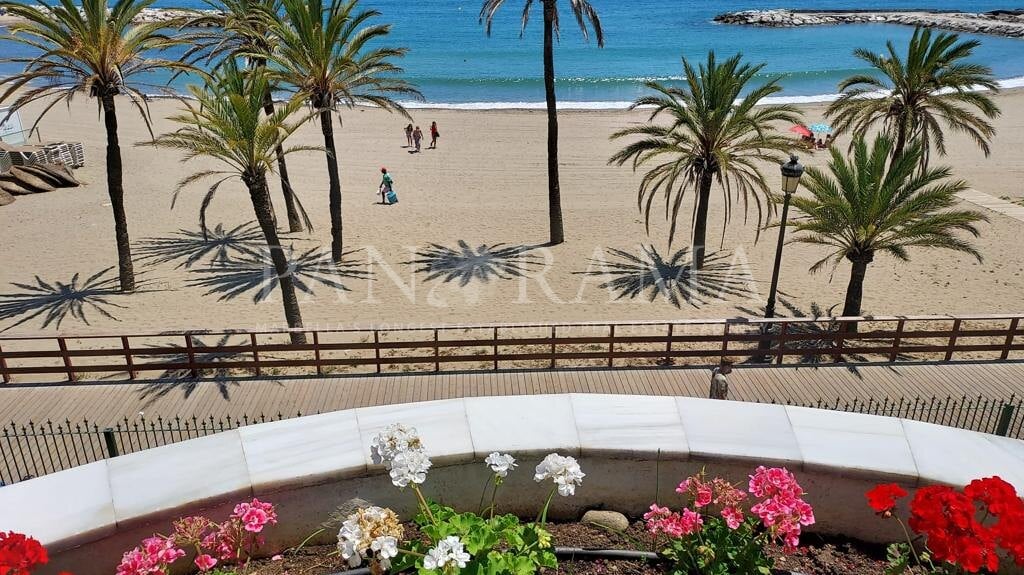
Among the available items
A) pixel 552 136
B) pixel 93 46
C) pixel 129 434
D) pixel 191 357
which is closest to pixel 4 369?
pixel 191 357

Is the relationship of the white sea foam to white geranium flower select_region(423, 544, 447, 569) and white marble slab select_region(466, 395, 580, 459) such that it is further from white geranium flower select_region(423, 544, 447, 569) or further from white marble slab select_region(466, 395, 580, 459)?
Result: white geranium flower select_region(423, 544, 447, 569)

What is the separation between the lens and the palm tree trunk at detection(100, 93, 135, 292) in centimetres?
1714

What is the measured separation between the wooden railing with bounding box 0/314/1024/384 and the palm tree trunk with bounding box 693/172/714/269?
12.3ft

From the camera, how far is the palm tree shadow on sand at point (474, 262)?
64.9 ft

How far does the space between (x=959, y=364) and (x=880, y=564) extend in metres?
9.26

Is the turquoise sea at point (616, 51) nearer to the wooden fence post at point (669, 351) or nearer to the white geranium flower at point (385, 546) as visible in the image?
the wooden fence post at point (669, 351)

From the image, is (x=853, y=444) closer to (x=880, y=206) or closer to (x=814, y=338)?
(x=814, y=338)

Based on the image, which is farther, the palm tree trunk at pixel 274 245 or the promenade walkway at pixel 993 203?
the promenade walkway at pixel 993 203

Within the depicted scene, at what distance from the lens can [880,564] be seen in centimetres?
580

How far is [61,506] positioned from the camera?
5.24 m

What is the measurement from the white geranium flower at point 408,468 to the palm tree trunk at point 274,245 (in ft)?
36.4

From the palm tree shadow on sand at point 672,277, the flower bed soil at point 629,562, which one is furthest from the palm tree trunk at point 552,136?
the flower bed soil at point 629,562

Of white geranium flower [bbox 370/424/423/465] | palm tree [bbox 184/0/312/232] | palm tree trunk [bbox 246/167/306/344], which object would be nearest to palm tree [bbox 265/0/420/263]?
palm tree [bbox 184/0/312/232]

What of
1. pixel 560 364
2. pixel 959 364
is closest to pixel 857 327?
pixel 959 364
